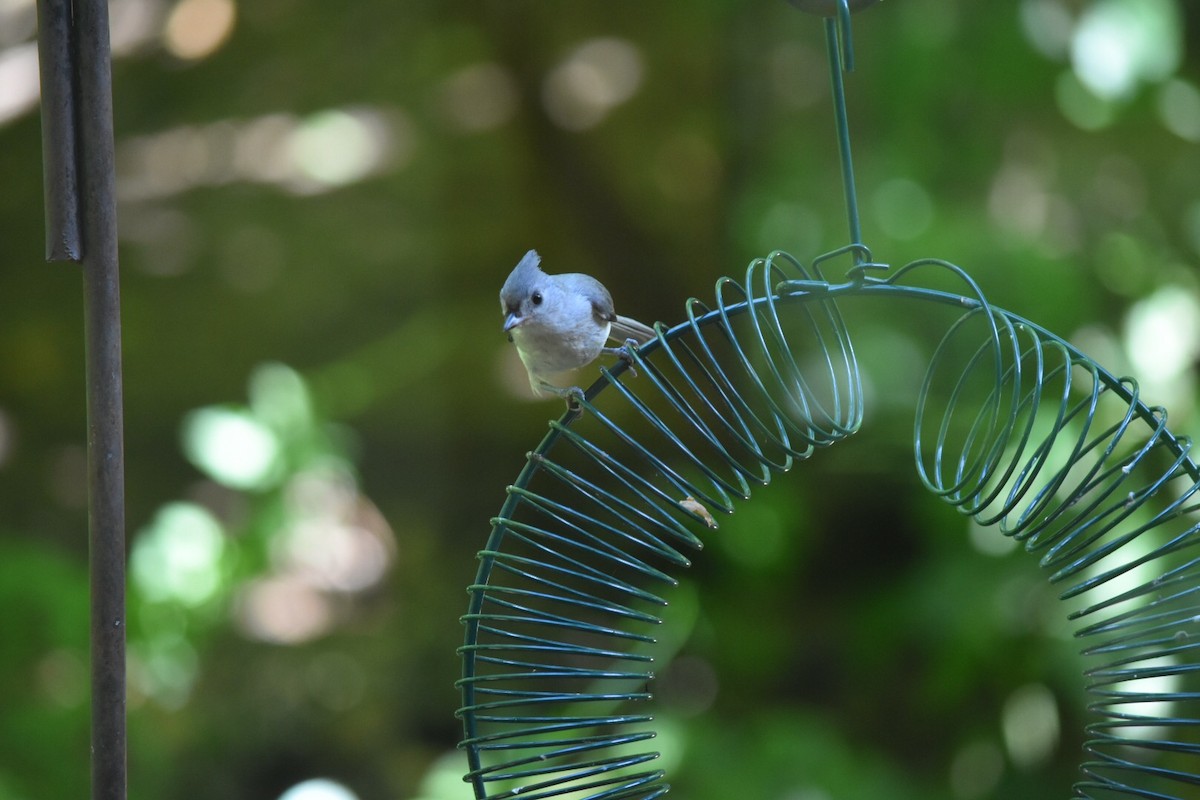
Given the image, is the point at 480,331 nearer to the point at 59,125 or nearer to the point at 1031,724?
the point at 1031,724

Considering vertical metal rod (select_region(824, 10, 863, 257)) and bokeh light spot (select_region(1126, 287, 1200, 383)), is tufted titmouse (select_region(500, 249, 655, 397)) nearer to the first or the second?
vertical metal rod (select_region(824, 10, 863, 257))

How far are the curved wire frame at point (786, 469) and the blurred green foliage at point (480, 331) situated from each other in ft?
0.53

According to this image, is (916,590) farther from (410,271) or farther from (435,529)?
(410,271)

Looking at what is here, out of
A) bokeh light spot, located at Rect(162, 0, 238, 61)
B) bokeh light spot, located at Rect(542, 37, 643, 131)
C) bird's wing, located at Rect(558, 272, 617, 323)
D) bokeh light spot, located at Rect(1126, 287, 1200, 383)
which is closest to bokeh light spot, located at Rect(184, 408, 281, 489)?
bokeh light spot, located at Rect(162, 0, 238, 61)

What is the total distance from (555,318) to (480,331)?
5.10 feet

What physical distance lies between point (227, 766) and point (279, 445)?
814mm

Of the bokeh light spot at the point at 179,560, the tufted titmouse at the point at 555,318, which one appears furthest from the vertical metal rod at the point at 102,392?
the bokeh light spot at the point at 179,560

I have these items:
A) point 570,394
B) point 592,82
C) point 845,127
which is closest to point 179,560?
point 570,394

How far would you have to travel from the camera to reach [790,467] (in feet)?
4.02

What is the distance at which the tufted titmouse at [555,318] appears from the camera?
1436 millimetres

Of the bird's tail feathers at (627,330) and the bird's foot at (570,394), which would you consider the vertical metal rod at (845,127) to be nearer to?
the bird's foot at (570,394)

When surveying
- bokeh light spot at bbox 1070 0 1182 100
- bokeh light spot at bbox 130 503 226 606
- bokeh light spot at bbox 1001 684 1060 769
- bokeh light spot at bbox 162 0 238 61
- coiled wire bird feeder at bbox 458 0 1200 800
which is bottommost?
bokeh light spot at bbox 1001 684 1060 769

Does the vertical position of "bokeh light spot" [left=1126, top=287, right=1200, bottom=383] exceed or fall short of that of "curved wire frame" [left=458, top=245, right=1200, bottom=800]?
it exceeds it

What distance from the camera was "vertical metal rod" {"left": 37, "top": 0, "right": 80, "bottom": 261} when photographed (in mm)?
902
